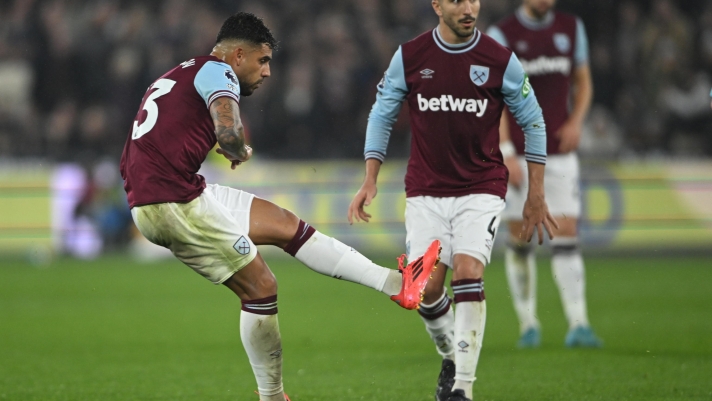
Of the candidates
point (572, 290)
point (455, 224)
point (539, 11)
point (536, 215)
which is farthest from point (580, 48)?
point (455, 224)

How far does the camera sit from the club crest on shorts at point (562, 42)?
25.5 feet

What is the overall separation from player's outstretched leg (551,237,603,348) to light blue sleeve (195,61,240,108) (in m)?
3.76

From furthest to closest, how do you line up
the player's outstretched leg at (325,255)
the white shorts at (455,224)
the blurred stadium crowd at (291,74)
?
the blurred stadium crowd at (291,74)
the white shorts at (455,224)
the player's outstretched leg at (325,255)

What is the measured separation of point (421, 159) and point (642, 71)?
429 inches

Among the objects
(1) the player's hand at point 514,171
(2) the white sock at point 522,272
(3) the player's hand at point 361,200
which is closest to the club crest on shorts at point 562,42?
(1) the player's hand at point 514,171

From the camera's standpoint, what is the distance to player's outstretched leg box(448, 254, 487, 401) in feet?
16.7

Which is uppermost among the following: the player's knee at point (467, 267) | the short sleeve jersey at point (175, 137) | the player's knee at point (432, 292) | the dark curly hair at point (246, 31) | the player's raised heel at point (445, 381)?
the dark curly hair at point (246, 31)

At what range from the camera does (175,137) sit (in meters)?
4.79

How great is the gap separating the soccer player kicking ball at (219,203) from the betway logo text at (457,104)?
97cm

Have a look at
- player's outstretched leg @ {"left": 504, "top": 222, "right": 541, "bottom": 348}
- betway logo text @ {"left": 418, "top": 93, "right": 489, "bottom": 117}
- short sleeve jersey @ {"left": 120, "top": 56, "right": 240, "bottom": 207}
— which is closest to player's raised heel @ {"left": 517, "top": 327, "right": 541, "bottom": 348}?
player's outstretched leg @ {"left": 504, "top": 222, "right": 541, "bottom": 348}

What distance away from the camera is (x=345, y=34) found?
16750 mm

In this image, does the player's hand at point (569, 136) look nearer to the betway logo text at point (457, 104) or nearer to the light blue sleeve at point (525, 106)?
the light blue sleeve at point (525, 106)

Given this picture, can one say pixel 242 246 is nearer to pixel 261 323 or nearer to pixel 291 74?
pixel 261 323

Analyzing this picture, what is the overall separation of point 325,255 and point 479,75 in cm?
133
